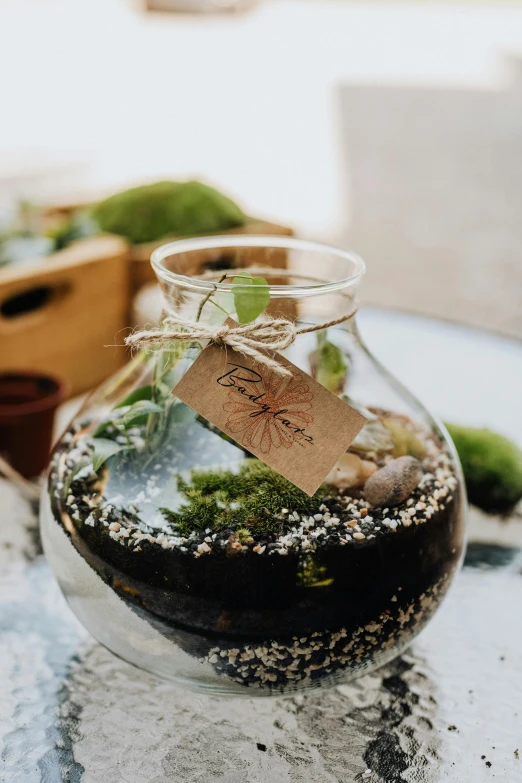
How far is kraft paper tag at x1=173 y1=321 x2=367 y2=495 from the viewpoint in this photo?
2.02ft

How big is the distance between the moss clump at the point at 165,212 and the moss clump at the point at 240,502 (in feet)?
4.58

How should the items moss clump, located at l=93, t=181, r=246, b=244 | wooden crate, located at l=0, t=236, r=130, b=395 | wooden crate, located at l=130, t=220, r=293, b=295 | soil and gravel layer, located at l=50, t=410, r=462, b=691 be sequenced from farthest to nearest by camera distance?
moss clump, located at l=93, t=181, r=246, b=244, wooden crate, located at l=130, t=220, r=293, b=295, wooden crate, located at l=0, t=236, r=130, b=395, soil and gravel layer, located at l=50, t=410, r=462, b=691

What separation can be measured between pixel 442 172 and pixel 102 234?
3.13m

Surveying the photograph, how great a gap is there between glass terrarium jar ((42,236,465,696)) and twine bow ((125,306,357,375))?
0.02 meters

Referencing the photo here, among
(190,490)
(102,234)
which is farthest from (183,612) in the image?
(102,234)

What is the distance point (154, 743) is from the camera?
2.13 ft

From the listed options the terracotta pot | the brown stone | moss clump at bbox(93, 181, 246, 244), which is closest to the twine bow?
the brown stone

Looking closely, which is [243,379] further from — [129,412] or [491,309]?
[491,309]

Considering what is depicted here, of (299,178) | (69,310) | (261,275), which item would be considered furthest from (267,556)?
(299,178)

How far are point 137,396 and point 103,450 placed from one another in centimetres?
Answer: 6

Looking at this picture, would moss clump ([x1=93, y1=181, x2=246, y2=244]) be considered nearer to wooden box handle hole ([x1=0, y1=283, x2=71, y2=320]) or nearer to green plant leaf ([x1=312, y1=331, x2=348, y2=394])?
wooden box handle hole ([x1=0, y1=283, x2=71, y2=320])

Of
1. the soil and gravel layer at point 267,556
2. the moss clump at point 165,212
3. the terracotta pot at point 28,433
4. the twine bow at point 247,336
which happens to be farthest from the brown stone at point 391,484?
the moss clump at point 165,212

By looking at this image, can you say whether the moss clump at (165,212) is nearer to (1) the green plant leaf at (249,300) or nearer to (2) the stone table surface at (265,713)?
(2) the stone table surface at (265,713)

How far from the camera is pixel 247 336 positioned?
0.62 metres
